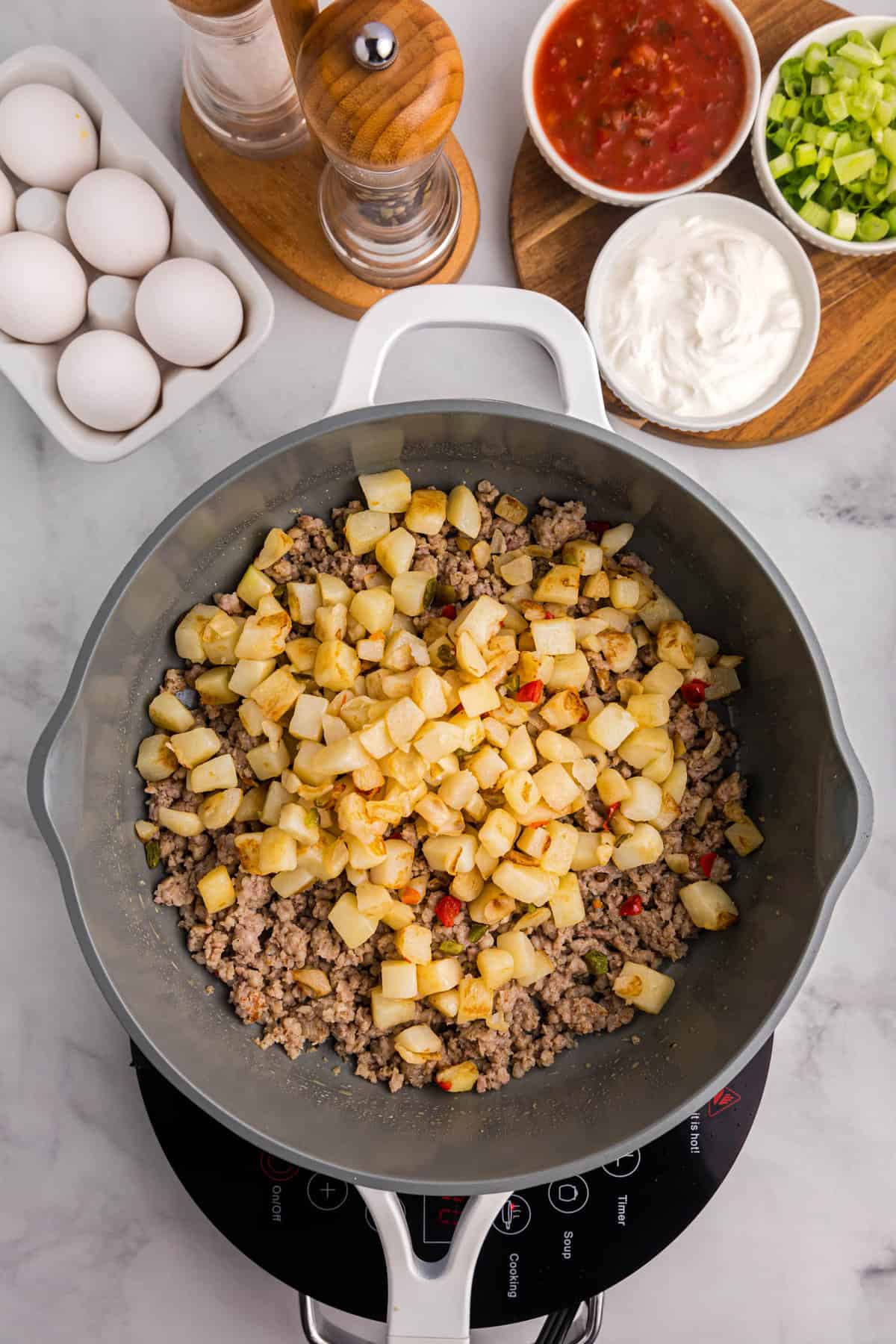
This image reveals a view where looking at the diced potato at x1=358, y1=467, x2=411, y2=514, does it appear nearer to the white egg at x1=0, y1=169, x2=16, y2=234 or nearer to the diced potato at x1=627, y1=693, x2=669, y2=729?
the diced potato at x1=627, y1=693, x2=669, y2=729

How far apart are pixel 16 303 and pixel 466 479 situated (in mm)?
702

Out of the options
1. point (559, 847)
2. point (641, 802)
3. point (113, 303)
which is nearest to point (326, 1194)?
point (559, 847)

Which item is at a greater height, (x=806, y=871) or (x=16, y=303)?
(x=16, y=303)

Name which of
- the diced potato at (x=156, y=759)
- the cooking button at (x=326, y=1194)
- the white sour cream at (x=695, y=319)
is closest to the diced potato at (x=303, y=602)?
the diced potato at (x=156, y=759)

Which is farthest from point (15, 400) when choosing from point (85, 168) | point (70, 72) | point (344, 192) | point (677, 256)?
point (677, 256)

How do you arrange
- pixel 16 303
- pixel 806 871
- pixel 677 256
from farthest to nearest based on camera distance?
pixel 677 256, pixel 16 303, pixel 806 871

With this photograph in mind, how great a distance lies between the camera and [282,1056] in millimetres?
1433

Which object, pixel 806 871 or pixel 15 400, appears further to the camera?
pixel 15 400

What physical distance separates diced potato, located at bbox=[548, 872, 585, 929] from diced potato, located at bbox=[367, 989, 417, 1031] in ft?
0.77

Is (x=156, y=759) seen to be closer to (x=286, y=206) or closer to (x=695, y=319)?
(x=286, y=206)

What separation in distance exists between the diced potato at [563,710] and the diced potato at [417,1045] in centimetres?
46

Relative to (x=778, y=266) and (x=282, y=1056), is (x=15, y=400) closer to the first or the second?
(x=282, y=1056)

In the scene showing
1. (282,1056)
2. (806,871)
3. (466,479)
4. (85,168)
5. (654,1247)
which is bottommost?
(654,1247)

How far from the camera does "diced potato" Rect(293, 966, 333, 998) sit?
141 cm
